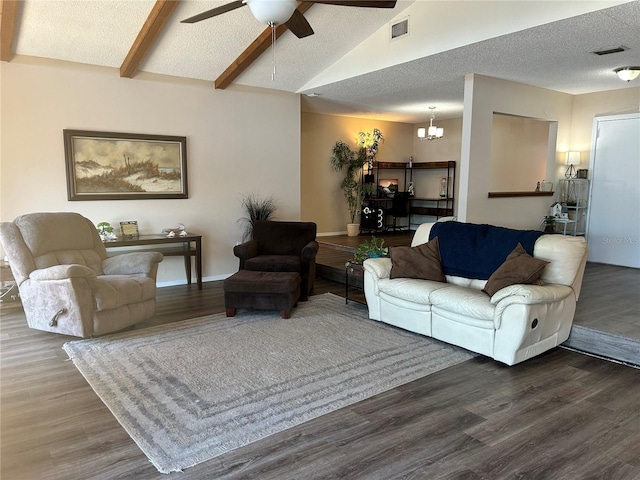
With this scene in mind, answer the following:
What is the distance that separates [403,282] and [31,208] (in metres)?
4.14

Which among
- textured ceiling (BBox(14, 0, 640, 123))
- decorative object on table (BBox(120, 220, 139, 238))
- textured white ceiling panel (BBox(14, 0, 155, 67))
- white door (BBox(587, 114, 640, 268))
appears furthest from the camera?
white door (BBox(587, 114, 640, 268))

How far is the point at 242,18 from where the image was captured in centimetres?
459

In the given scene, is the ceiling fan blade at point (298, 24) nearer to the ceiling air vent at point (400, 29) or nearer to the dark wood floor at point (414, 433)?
the ceiling air vent at point (400, 29)

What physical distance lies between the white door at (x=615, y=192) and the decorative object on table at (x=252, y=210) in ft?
16.0

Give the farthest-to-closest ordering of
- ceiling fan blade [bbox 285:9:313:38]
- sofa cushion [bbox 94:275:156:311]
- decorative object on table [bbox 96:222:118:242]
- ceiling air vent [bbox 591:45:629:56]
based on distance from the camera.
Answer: decorative object on table [bbox 96:222:118:242] < ceiling air vent [bbox 591:45:629:56] < sofa cushion [bbox 94:275:156:311] < ceiling fan blade [bbox 285:9:313:38]

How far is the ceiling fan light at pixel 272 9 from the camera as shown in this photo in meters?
2.64

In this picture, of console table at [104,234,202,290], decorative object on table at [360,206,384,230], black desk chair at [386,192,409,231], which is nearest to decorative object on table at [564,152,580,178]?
black desk chair at [386,192,409,231]

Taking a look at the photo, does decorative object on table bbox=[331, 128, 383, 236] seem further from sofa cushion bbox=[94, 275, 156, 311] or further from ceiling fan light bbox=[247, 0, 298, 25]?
ceiling fan light bbox=[247, 0, 298, 25]

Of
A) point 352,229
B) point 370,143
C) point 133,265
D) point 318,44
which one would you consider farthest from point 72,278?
point 370,143

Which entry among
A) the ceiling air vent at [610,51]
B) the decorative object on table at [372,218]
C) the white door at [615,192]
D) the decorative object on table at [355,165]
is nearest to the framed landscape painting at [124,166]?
the decorative object on table at [355,165]

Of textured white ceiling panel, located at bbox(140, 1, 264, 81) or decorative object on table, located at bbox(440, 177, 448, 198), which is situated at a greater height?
textured white ceiling panel, located at bbox(140, 1, 264, 81)

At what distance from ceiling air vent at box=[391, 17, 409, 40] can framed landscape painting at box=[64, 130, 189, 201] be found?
291 cm

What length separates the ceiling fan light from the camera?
264 cm

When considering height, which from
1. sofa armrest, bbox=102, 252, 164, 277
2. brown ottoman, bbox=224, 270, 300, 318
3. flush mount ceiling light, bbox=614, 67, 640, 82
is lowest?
brown ottoman, bbox=224, 270, 300, 318
